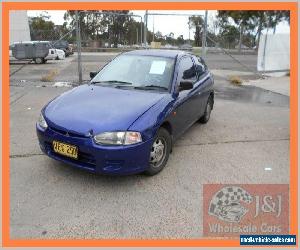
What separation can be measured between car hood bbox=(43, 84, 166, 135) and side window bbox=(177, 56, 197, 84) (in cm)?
69

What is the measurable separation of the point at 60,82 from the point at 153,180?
8.50 metres

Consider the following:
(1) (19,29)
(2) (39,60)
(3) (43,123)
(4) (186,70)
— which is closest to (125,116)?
(3) (43,123)

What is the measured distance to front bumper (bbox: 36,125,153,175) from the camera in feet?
11.7

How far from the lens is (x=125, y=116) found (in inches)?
150

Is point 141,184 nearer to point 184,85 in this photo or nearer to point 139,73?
point 184,85

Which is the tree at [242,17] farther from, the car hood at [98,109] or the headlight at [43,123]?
the headlight at [43,123]

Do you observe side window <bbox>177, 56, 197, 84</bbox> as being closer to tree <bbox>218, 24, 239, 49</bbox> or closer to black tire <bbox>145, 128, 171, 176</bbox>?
black tire <bbox>145, 128, 171, 176</bbox>

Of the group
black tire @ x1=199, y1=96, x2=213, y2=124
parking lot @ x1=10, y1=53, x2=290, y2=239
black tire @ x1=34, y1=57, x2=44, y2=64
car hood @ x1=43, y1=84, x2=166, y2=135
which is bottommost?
parking lot @ x1=10, y1=53, x2=290, y2=239

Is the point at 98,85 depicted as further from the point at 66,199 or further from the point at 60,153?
the point at 66,199

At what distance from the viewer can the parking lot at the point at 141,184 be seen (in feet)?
10.4

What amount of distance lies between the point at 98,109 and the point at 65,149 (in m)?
0.64

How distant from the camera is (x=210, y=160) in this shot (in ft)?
15.7

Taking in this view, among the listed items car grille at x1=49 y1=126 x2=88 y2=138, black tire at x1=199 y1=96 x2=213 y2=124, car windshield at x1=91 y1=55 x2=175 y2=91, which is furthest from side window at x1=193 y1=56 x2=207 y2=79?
car grille at x1=49 y1=126 x2=88 y2=138

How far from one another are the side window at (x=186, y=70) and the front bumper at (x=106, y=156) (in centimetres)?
153
